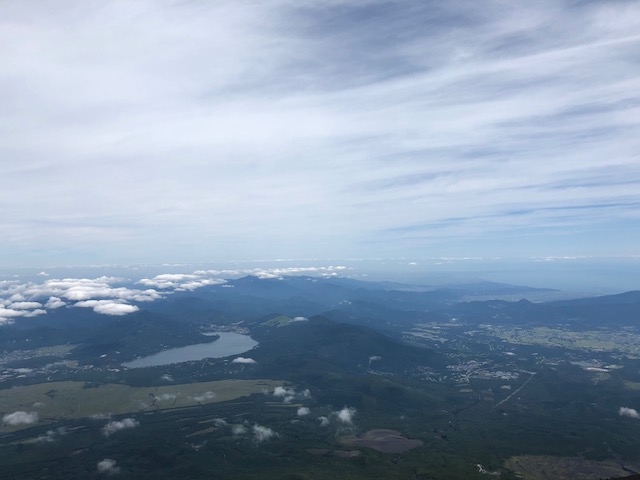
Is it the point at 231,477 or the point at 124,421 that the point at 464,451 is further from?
the point at 124,421

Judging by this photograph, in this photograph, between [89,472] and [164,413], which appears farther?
[164,413]

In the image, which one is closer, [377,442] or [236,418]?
[377,442]

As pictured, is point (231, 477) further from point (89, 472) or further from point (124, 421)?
point (124, 421)

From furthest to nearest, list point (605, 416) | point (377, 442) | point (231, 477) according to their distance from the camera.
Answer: point (605, 416) → point (377, 442) → point (231, 477)

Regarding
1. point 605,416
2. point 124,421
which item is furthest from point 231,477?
point 605,416

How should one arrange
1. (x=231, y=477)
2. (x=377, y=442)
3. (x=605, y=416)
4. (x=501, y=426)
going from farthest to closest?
(x=605, y=416) < (x=501, y=426) < (x=377, y=442) < (x=231, y=477)

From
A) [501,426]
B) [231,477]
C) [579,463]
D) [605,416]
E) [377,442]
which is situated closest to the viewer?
[231,477]

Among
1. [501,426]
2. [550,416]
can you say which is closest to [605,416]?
[550,416]

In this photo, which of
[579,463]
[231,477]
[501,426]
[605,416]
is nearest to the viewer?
[231,477]
